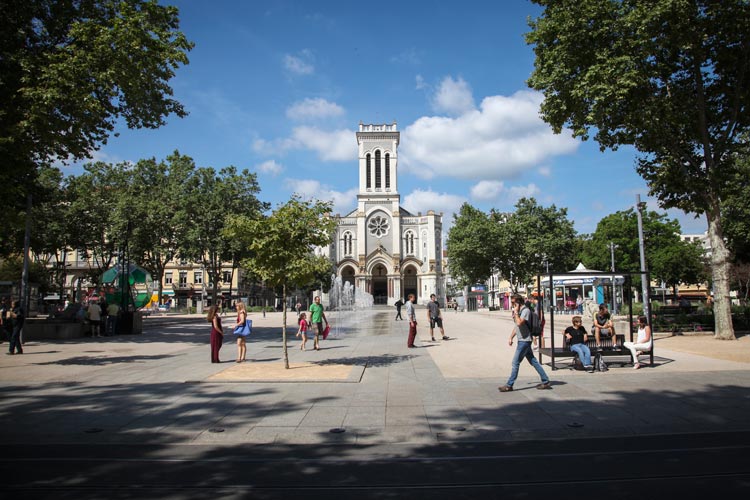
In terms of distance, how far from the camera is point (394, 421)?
721 cm

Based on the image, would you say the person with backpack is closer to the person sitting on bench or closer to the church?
the person sitting on bench

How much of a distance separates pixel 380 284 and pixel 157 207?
45.5 metres

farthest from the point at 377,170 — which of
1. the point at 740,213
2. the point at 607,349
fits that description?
the point at 607,349

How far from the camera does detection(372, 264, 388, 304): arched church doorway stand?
3189 inches

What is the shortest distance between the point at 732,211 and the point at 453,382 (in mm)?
30740

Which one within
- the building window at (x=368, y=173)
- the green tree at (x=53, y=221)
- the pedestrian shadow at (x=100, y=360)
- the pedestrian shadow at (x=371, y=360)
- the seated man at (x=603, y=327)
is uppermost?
the building window at (x=368, y=173)

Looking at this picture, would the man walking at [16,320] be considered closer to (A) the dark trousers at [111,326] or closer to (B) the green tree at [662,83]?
(A) the dark trousers at [111,326]

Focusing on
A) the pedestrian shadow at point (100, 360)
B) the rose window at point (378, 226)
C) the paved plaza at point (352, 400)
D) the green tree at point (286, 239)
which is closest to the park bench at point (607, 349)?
the paved plaza at point (352, 400)

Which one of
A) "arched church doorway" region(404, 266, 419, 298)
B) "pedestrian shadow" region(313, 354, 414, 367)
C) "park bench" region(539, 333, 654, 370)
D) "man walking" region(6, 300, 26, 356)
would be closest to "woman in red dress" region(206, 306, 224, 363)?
"pedestrian shadow" region(313, 354, 414, 367)

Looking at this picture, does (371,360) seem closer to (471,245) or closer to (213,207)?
(213,207)

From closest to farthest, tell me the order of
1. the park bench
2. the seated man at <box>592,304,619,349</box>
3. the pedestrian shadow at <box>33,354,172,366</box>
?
the park bench → the seated man at <box>592,304,619,349</box> → the pedestrian shadow at <box>33,354,172,366</box>

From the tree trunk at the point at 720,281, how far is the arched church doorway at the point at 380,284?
6260cm

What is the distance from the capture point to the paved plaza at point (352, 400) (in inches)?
264

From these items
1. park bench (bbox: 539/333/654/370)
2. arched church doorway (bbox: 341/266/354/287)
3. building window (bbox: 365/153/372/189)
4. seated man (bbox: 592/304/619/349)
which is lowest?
park bench (bbox: 539/333/654/370)
